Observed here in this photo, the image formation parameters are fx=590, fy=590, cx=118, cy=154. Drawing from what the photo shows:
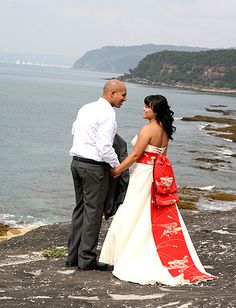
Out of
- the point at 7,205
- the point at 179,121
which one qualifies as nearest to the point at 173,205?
the point at 7,205

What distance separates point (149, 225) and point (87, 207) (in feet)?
2.74

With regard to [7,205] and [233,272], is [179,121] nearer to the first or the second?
[7,205]

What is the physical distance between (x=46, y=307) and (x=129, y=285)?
1.27m

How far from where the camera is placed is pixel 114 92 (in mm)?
7457

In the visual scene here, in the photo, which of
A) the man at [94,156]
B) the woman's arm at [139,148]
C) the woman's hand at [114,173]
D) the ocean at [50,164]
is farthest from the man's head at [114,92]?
the ocean at [50,164]

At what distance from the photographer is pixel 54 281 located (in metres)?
7.51

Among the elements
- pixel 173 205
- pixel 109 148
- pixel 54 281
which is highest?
pixel 109 148

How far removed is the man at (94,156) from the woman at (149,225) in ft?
0.78

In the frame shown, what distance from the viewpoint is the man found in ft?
24.1

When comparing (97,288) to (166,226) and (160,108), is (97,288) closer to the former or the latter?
(166,226)

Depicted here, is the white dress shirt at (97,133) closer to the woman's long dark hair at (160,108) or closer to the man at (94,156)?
the man at (94,156)

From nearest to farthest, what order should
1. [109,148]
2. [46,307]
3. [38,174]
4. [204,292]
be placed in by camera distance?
1. [46,307]
2. [204,292]
3. [109,148]
4. [38,174]

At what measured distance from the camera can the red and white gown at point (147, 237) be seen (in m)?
7.41

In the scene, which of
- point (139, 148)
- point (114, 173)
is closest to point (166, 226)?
point (114, 173)
